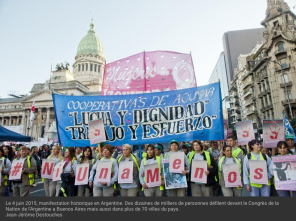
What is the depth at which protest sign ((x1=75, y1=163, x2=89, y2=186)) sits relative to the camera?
5438mm

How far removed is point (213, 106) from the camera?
18.9ft

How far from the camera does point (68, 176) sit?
561cm

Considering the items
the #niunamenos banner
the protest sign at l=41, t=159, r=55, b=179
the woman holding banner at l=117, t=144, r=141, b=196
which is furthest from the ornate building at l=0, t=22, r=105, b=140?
the woman holding banner at l=117, t=144, r=141, b=196

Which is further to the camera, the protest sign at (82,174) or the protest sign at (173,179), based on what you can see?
the protest sign at (82,174)

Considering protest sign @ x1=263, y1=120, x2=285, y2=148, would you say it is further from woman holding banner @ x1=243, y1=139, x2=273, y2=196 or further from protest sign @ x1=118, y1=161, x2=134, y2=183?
protest sign @ x1=118, y1=161, x2=134, y2=183

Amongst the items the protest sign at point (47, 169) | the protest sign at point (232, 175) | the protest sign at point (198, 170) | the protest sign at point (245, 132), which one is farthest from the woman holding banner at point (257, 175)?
the protest sign at point (47, 169)

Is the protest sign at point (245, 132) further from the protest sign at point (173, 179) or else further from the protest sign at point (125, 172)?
the protest sign at point (125, 172)

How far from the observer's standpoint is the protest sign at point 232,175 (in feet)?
15.9

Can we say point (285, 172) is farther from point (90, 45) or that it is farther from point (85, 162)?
point (90, 45)

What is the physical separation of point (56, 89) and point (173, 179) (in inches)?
2802

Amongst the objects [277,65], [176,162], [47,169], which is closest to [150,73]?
[176,162]

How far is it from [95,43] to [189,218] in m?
97.1

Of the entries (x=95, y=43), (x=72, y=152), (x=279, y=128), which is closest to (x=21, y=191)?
(x=72, y=152)

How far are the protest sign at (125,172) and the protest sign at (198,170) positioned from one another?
145 cm
